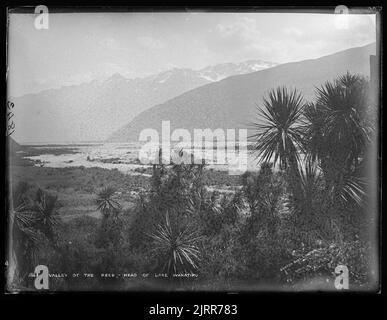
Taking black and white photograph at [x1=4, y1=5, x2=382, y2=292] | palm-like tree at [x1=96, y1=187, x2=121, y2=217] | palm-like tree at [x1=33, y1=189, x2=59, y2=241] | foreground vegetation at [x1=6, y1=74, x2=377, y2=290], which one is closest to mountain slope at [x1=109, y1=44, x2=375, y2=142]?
black and white photograph at [x1=4, y1=5, x2=382, y2=292]

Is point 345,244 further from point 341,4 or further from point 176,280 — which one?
point 341,4

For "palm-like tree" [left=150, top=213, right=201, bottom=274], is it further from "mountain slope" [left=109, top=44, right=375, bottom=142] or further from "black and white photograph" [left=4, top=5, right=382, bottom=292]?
"mountain slope" [left=109, top=44, right=375, bottom=142]

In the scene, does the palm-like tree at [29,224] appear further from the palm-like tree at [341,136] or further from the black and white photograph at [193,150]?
the palm-like tree at [341,136]

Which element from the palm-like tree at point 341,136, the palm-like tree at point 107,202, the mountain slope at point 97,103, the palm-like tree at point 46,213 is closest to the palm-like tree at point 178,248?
the palm-like tree at point 107,202

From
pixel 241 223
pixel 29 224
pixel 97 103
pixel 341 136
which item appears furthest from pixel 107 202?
pixel 341 136

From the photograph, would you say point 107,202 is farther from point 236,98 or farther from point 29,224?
point 236,98
